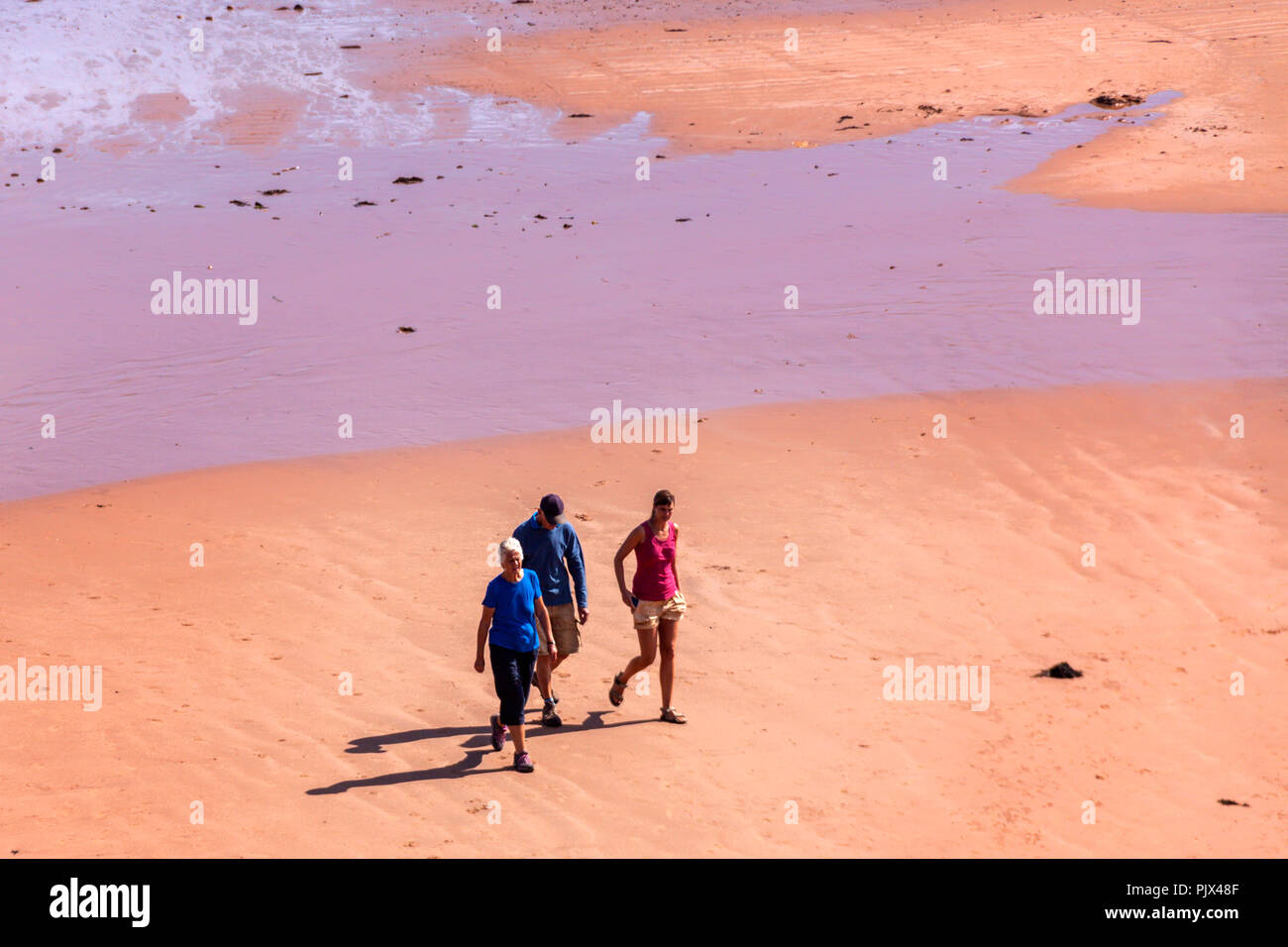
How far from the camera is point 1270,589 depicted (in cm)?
1205

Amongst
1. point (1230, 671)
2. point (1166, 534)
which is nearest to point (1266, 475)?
point (1166, 534)

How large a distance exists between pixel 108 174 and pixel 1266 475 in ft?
73.9

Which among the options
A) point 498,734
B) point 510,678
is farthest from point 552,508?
point 498,734

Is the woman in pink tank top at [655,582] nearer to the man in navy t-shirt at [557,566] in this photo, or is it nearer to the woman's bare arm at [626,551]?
the woman's bare arm at [626,551]

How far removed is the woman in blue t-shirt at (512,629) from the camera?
8734 millimetres

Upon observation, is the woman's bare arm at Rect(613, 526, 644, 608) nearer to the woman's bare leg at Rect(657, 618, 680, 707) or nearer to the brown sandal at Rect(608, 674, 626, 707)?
the woman's bare leg at Rect(657, 618, 680, 707)

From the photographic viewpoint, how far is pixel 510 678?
8812 millimetres

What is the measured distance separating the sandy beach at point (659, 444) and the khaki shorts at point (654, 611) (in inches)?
34.0

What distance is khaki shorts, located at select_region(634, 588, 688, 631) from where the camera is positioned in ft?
31.0

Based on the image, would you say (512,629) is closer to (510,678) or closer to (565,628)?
(510,678)

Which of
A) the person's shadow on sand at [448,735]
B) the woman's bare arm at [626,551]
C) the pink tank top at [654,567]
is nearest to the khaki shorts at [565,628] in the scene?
the woman's bare arm at [626,551]

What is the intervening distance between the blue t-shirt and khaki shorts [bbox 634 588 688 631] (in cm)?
96

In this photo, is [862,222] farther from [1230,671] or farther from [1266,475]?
[1230,671]

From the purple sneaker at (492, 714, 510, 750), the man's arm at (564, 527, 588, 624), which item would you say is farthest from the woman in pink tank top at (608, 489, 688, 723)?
the purple sneaker at (492, 714, 510, 750)
